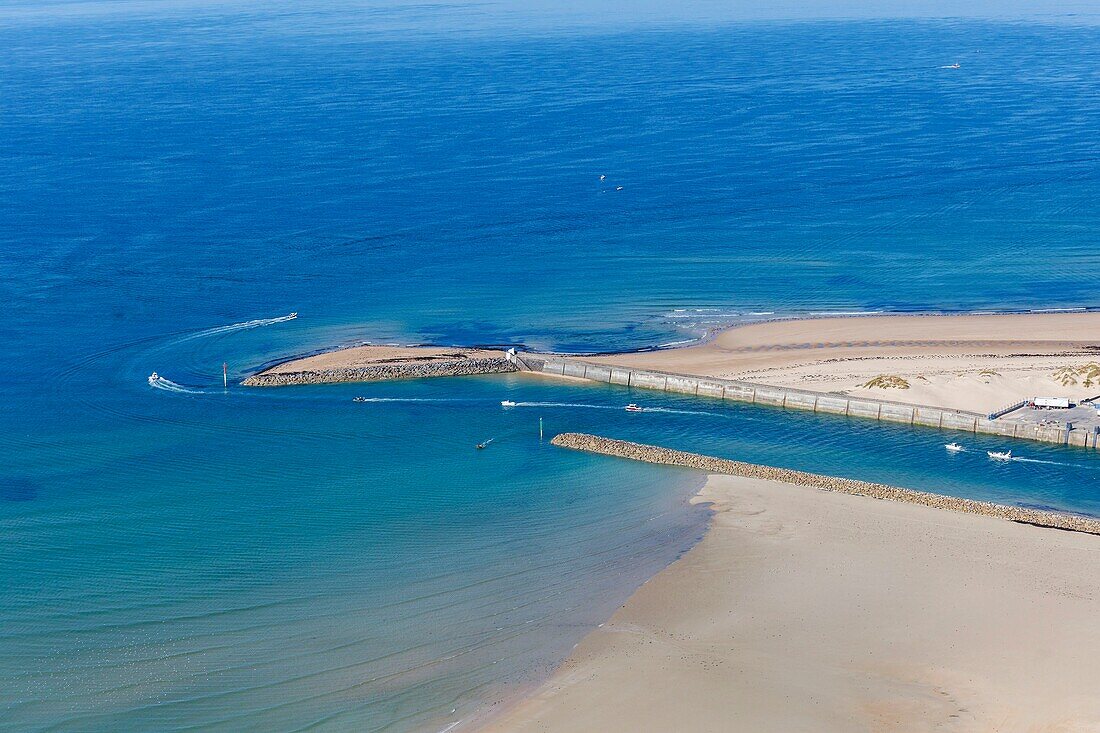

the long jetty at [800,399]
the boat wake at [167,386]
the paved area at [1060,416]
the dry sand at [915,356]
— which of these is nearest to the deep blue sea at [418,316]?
the boat wake at [167,386]

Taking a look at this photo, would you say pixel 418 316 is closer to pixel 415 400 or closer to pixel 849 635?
pixel 415 400

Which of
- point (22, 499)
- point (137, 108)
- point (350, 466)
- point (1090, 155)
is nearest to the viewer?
point (22, 499)

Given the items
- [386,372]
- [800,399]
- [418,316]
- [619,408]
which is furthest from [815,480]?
[418,316]

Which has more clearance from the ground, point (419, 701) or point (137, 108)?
point (137, 108)

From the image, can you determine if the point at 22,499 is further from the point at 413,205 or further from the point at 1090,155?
the point at 1090,155

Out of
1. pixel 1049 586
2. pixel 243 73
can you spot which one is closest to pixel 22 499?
pixel 1049 586

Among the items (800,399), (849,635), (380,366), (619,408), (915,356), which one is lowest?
(849,635)
